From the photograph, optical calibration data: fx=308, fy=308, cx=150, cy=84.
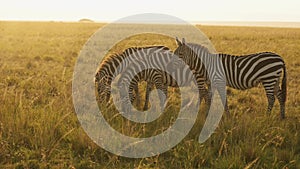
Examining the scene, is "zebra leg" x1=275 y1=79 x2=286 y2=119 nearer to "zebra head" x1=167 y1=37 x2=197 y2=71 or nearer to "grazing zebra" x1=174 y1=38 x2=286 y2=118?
"grazing zebra" x1=174 y1=38 x2=286 y2=118

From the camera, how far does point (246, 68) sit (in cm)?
666

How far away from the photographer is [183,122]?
17.9ft

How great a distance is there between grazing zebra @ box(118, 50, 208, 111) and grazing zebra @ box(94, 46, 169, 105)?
17 cm

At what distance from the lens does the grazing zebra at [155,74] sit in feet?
23.7

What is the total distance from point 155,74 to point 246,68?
2.05 metres

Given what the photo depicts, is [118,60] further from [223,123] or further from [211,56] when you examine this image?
[223,123]

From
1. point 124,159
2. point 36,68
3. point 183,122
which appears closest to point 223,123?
point 183,122

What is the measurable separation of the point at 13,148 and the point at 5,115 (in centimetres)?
87

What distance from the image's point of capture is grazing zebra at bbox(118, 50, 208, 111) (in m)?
7.21

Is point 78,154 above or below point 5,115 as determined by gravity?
below

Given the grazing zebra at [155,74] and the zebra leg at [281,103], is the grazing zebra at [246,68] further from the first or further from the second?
the grazing zebra at [155,74]

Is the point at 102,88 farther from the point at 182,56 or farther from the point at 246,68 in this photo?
the point at 246,68

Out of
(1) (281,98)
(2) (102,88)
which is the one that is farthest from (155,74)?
(1) (281,98)

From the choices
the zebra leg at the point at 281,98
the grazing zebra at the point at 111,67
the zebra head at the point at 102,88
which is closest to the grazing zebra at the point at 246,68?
the zebra leg at the point at 281,98
